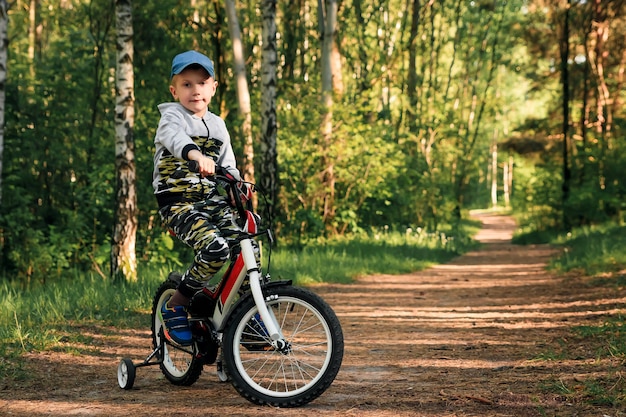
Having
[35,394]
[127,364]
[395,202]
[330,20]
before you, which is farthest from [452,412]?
[395,202]

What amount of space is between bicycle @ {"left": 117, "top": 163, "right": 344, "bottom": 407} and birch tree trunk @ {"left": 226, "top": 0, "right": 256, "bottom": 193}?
1044 centimetres

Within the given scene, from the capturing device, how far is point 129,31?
34.0ft

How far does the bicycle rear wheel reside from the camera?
16.1 feet

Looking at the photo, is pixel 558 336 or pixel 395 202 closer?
pixel 558 336

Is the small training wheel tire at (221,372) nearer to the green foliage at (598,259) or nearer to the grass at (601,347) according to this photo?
the grass at (601,347)

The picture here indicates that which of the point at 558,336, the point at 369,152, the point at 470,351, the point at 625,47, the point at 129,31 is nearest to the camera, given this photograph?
the point at 470,351

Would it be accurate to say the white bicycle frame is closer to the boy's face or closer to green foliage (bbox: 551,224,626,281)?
the boy's face

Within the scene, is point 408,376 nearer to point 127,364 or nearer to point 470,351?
point 470,351

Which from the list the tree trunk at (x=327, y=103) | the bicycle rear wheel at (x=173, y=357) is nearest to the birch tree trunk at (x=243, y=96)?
the tree trunk at (x=327, y=103)

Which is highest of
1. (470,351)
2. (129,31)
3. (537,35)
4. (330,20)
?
(537,35)

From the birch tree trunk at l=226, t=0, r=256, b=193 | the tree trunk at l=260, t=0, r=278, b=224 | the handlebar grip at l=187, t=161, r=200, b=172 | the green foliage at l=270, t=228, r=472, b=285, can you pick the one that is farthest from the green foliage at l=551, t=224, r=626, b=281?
the handlebar grip at l=187, t=161, r=200, b=172

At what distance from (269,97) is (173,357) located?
983 centimetres

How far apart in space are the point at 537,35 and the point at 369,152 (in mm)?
14707

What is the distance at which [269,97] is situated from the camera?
14547mm
